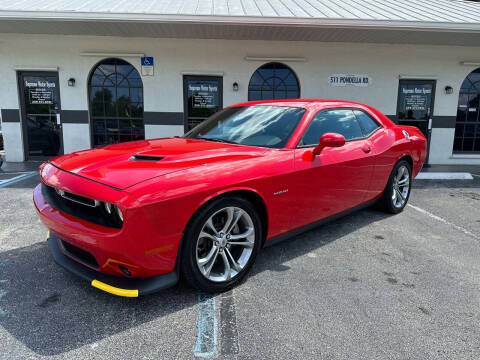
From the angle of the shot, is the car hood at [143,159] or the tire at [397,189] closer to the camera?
the car hood at [143,159]

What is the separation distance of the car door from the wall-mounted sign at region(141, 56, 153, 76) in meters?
5.87

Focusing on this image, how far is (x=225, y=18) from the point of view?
6.81 m

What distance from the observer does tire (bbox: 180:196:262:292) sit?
2361mm

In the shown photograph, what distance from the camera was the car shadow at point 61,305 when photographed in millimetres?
2090

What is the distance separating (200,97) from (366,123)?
5318mm

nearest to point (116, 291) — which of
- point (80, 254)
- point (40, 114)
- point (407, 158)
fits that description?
point (80, 254)

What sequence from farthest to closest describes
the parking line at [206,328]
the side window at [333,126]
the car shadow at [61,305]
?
the side window at [333,126] < the car shadow at [61,305] < the parking line at [206,328]

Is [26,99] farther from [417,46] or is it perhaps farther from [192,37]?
[417,46]

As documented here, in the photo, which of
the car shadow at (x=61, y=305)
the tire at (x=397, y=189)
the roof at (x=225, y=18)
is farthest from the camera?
the roof at (x=225, y=18)

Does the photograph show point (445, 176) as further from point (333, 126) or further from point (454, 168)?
point (333, 126)

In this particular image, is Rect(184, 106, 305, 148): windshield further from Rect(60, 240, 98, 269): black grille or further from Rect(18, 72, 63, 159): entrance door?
Rect(18, 72, 63, 159): entrance door

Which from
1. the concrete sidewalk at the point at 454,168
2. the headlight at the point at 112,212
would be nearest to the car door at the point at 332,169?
the headlight at the point at 112,212

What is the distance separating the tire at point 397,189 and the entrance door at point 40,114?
308 inches

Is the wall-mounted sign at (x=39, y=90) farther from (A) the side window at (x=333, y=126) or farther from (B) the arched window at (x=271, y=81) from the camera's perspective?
(A) the side window at (x=333, y=126)
